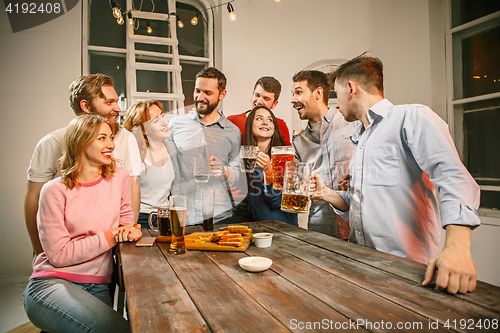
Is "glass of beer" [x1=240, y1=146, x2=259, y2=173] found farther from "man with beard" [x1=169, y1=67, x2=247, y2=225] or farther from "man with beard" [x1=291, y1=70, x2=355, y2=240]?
"man with beard" [x1=291, y1=70, x2=355, y2=240]

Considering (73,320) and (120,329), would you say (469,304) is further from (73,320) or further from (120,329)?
(73,320)

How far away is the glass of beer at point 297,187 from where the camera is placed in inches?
64.4

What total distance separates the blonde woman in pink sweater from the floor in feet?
4.79

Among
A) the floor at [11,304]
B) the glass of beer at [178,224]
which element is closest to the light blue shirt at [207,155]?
the glass of beer at [178,224]

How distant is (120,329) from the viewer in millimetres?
1351

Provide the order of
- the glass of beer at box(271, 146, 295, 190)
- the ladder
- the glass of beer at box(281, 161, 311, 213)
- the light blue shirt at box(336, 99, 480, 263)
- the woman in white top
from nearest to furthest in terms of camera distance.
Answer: the light blue shirt at box(336, 99, 480, 263), the glass of beer at box(281, 161, 311, 213), the glass of beer at box(271, 146, 295, 190), the woman in white top, the ladder

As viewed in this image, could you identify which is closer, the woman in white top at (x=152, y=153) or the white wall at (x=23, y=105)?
the woman in white top at (x=152, y=153)

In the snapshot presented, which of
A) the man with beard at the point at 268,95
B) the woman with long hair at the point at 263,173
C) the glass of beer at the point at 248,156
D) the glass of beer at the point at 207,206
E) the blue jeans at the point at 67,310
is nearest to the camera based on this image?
the blue jeans at the point at 67,310

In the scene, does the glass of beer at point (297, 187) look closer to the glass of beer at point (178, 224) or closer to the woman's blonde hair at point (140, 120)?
the glass of beer at point (178, 224)

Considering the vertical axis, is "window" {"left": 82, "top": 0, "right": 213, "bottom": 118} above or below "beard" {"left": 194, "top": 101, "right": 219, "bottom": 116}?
above

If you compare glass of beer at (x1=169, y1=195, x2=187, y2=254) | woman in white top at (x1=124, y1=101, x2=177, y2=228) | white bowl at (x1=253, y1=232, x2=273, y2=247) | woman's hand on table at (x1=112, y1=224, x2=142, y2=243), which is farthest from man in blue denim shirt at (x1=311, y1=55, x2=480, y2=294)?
woman in white top at (x1=124, y1=101, x2=177, y2=228)

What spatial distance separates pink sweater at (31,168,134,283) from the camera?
4.95 ft

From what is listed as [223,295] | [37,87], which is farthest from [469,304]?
[37,87]

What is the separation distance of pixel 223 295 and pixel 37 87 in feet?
10.8
